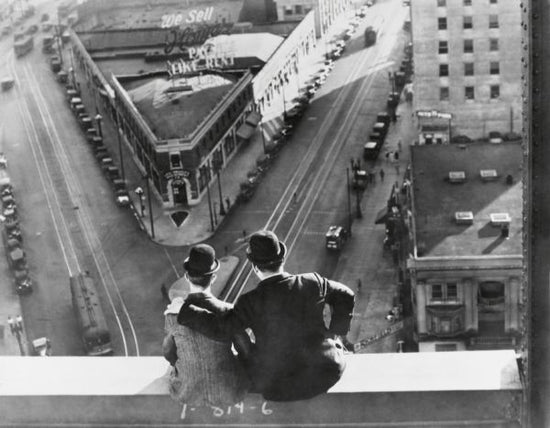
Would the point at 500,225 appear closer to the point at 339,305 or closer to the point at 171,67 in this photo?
the point at 339,305

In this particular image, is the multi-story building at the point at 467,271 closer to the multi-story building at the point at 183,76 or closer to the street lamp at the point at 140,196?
the street lamp at the point at 140,196

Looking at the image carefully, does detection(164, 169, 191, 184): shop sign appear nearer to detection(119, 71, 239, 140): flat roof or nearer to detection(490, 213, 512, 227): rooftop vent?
detection(119, 71, 239, 140): flat roof

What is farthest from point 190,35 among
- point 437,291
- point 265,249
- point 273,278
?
point 265,249

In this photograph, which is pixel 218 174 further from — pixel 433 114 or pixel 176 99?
pixel 433 114

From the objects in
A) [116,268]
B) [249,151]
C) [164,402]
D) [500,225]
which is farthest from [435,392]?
[249,151]

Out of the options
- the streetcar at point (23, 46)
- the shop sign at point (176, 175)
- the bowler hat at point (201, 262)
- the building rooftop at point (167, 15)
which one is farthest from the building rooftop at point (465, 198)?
the streetcar at point (23, 46)

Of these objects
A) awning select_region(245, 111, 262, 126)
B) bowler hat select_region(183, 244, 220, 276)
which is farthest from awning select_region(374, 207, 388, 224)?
bowler hat select_region(183, 244, 220, 276)
